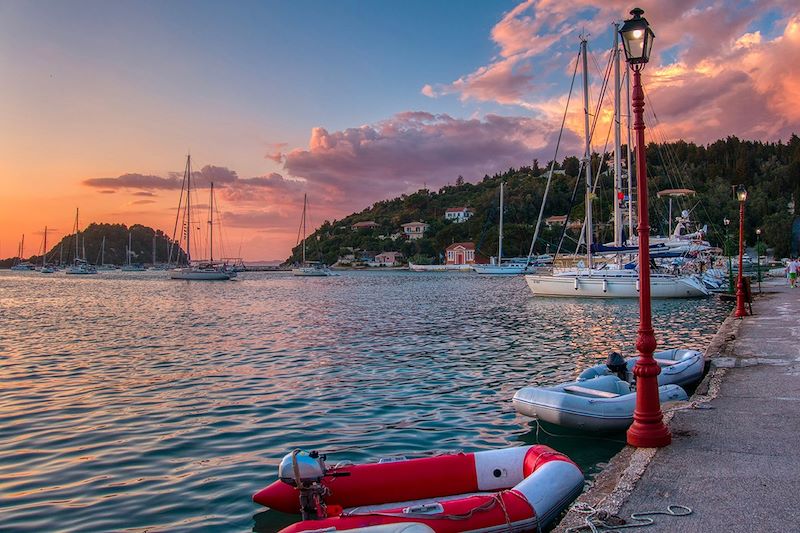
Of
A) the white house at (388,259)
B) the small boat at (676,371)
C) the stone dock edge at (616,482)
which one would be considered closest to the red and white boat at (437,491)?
the stone dock edge at (616,482)

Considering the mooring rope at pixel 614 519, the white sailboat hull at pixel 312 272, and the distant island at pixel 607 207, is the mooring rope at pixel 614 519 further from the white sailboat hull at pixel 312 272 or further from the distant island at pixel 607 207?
the white sailboat hull at pixel 312 272

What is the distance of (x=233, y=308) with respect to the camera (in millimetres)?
37781

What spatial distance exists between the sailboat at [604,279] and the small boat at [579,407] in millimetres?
28788

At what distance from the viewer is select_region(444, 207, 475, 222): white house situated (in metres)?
190

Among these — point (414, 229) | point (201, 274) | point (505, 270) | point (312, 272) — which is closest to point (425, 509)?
point (201, 274)

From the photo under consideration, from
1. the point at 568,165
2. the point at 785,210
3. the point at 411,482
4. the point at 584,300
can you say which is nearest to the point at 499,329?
the point at 584,300

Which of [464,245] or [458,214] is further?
[458,214]

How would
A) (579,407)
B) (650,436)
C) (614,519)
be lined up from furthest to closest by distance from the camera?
(579,407) → (650,436) → (614,519)

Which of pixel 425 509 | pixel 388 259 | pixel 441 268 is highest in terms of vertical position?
pixel 388 259

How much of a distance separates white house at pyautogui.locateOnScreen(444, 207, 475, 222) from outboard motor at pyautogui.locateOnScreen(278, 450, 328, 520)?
603 ft

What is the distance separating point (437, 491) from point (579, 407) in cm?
326

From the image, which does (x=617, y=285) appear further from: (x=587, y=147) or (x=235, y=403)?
(x=235, y=403)

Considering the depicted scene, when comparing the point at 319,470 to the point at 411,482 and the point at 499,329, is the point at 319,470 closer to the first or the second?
the point at 411,482

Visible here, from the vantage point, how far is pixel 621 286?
36.6 meters
